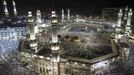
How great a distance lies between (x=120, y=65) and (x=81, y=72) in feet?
24.4

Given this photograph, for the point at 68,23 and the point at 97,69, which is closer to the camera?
the point at 97,69

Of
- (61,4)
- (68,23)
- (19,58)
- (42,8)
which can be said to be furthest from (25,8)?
(19,58)

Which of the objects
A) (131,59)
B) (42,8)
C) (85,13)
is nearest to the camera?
(131,59)

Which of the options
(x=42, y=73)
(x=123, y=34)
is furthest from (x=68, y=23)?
(x=42, y=73)

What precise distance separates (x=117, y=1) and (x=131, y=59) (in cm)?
4335

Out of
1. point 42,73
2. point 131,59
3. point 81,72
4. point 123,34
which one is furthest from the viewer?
point 123,34

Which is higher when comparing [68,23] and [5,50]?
[68,23]

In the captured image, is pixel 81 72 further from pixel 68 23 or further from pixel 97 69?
pixel 68 23

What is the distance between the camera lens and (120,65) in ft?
104

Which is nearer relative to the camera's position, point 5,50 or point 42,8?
point 5,50

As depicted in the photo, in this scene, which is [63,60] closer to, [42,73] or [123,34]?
[42,73]

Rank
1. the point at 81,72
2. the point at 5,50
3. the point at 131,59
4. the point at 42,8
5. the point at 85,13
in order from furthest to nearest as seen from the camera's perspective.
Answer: the point at 42,8
the point at 85,13
the point at 5,50
the point at 131,59
the point at 81,72

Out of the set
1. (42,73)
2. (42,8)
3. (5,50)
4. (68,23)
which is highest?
(42,8)

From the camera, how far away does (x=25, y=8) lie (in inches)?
2899
